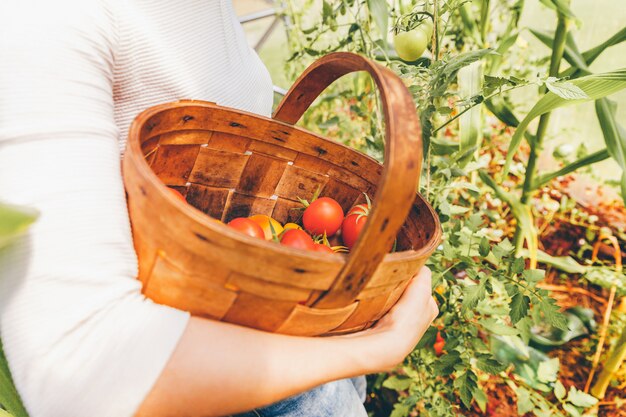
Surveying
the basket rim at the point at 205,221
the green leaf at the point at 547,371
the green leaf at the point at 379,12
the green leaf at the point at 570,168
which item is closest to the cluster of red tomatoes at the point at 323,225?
the basket rim at the point at 205,221

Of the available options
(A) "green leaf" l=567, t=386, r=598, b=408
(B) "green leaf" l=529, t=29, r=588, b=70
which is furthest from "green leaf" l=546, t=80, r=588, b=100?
(A) "green leaf" l=567, t=386, r=598, b=408

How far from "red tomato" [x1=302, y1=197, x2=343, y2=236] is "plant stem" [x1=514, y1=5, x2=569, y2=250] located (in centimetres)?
66

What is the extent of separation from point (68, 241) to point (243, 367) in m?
0.20

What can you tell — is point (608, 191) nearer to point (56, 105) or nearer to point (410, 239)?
point (410, 239)

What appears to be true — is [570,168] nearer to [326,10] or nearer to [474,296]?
[474,296]

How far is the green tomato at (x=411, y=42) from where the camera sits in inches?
31.2

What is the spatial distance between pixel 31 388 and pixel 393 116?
16.2 inches

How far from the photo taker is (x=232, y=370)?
1.42 feet

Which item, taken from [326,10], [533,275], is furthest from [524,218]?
[326,10]

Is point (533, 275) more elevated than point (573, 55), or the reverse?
point (573, 55)

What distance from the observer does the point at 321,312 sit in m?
0.48

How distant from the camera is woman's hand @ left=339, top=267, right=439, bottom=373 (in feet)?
1.75

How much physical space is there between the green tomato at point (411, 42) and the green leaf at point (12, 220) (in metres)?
0.67

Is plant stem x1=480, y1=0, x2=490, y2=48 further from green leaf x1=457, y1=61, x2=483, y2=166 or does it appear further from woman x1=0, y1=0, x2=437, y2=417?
woman x1=0, y1=0, x2=437, y2=417
